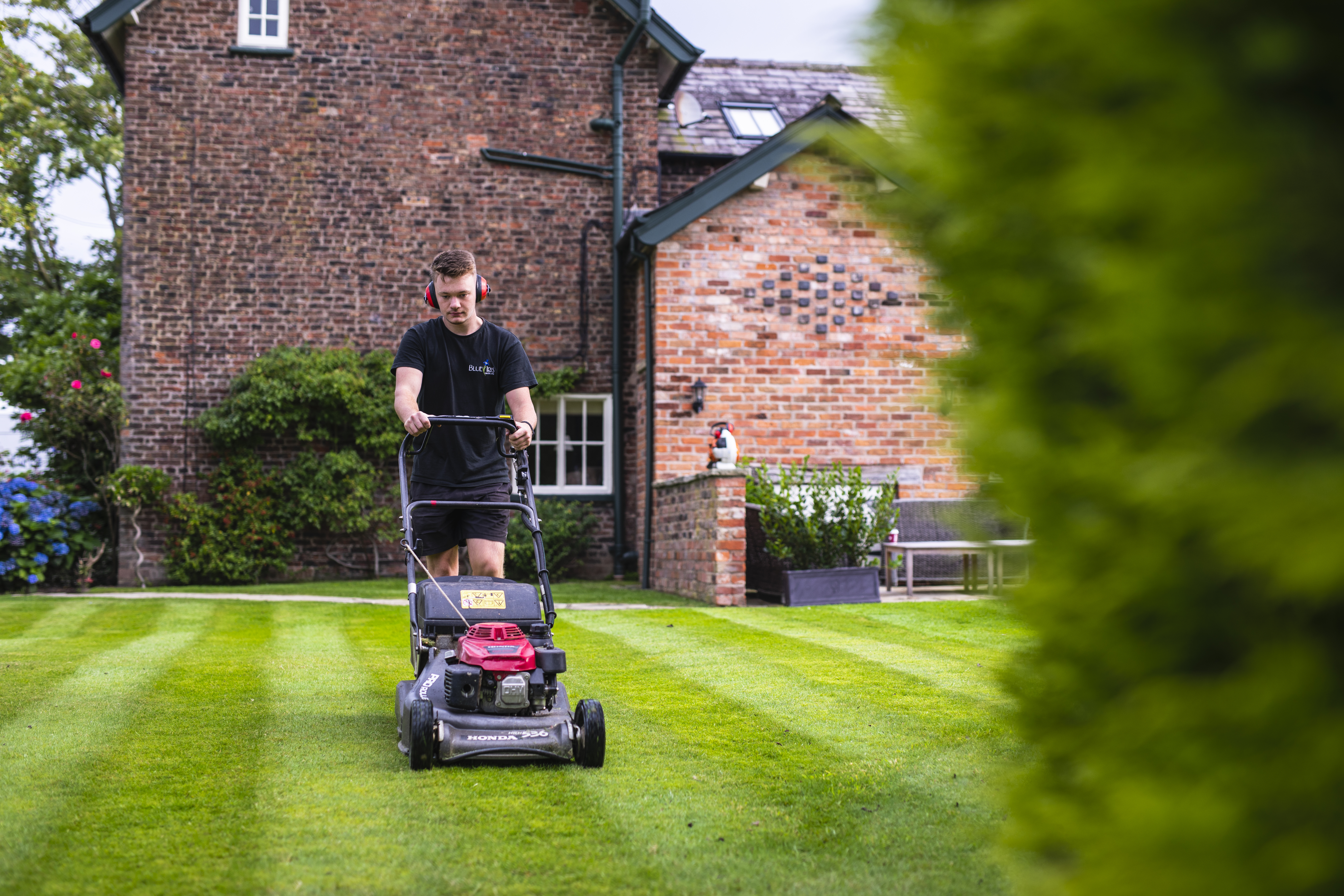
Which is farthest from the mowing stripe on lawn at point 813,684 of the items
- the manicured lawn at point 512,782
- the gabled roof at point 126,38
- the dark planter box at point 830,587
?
the gabled roof at point 126,38

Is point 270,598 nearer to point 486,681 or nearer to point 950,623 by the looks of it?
point 950,623

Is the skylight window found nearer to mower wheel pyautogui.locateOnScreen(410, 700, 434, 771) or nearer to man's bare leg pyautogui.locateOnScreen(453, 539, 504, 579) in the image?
man's bare leg pyautogui.locateOnScreen(453, 539, 504, 579)

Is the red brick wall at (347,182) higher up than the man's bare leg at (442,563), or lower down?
higher up

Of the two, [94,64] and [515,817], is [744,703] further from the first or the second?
[94,64]

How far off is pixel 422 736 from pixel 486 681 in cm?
34

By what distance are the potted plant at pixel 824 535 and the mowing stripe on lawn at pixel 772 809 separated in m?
4.84

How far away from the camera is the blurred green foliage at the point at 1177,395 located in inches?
40.3

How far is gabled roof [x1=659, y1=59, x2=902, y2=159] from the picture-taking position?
15398mm

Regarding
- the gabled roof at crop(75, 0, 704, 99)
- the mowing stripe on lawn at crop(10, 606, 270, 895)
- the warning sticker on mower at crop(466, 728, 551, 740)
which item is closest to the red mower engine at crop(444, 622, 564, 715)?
the warning sticker on mower at crop(466, 728, 551, 740)

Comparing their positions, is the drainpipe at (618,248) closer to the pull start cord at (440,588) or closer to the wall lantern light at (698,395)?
the wall lantern light at (698,395)

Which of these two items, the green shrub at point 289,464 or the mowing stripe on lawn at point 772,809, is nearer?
the mowing stripe on lawn at point 772,809

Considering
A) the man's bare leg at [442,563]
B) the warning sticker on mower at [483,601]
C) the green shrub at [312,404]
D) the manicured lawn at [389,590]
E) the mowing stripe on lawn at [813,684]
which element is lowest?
the manicured lawn at [389,590]

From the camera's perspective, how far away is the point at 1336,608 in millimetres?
1082

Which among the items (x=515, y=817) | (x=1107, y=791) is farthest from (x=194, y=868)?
(x=1107, y=791)
